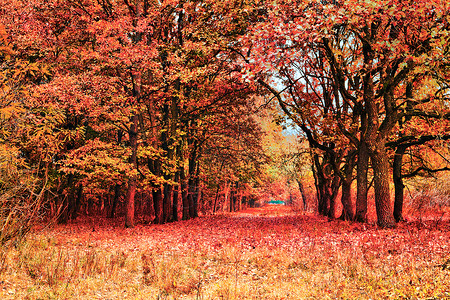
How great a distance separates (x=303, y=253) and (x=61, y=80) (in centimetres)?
1315

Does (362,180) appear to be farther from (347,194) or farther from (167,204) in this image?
(167,204)

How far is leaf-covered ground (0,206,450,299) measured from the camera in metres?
6.28

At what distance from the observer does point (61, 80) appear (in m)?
15.5

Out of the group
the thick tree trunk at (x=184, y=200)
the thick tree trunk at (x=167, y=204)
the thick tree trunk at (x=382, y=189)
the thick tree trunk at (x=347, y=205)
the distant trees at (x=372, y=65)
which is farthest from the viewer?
the thick tree trunk at (x=184, y=200)

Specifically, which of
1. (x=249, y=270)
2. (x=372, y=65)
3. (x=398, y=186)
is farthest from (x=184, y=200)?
(x=249, y=270)

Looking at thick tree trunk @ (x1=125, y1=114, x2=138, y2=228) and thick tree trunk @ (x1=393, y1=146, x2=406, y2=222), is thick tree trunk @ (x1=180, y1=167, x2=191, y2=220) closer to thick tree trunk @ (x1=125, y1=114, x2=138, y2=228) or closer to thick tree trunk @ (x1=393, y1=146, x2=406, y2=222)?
thick tree trunk @ (x1=125, y1=114, x2=138, y2=228)

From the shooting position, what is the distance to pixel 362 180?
15625 mm

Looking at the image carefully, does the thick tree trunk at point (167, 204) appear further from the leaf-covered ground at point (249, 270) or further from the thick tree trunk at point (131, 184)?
the leaf-covered ground at point (249, 270)

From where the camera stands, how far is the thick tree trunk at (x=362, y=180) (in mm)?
15336

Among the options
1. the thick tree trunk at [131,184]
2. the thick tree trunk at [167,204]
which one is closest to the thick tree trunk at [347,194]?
the thick tree trunk at [167,204]

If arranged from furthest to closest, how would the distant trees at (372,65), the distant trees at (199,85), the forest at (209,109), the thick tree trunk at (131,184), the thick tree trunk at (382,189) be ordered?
the thick tree trunk at (131,184) < the thick tree trunk at (382,189) < the distant trees at (199,85) < the distant trees at (372,65) < the forest at (209,109)

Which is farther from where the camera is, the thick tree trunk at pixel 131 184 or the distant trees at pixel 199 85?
the thick tree trunk at pixel 131 184

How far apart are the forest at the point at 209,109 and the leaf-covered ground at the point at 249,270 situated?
0.24 feet

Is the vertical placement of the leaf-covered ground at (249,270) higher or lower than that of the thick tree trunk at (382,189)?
lower
